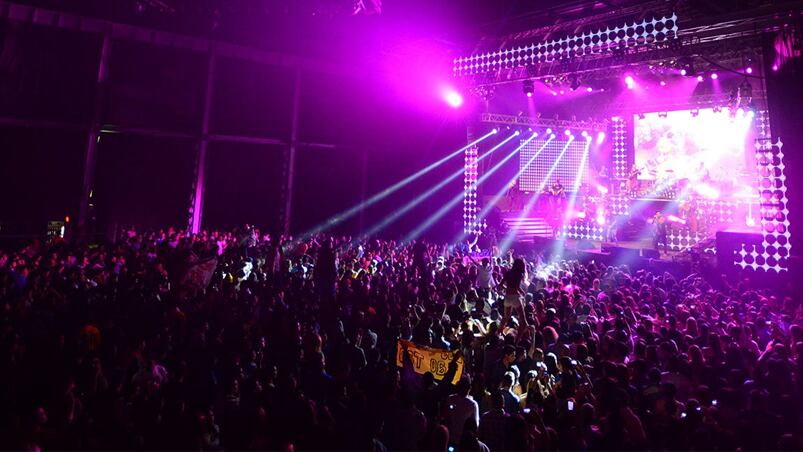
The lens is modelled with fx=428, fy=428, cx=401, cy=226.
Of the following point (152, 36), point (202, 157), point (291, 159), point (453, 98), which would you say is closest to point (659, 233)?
point (453, 98)

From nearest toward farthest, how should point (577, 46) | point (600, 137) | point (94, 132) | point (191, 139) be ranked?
point (577, 46) → point (94, 132) → point (191, 139) → point (600, 137)

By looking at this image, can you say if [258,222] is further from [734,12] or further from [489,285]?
[734,12]

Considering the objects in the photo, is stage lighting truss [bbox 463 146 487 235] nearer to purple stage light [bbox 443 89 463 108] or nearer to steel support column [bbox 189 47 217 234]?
purple stage light [bbox 443 89 463 108]

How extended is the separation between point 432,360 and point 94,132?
16.5m

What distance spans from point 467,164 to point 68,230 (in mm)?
15877

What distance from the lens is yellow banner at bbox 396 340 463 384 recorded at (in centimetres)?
587

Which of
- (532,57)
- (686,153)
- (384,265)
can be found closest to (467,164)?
(532,57)

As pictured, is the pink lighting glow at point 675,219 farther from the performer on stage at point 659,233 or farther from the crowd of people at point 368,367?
the crowd of people at point 368,367

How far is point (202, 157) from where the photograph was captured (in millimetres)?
18094

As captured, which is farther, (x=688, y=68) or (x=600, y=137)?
(x=600, y=137)

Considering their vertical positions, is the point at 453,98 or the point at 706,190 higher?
the point at 453,98

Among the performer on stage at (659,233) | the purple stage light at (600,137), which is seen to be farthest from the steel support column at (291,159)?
the purple stage light at (600,137)

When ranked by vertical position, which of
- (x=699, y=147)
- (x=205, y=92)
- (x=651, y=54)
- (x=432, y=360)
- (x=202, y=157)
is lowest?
(x=432, y=360)

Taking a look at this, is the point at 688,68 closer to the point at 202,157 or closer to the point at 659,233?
the point at 659,233
